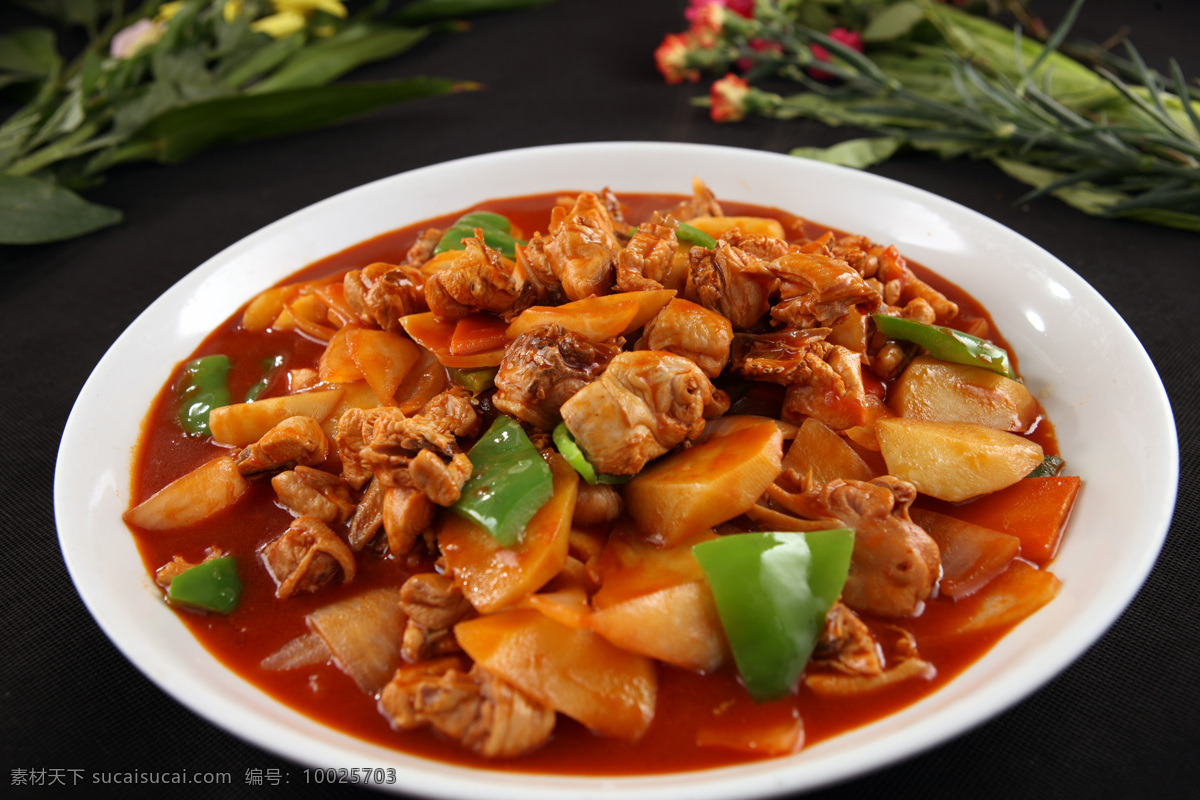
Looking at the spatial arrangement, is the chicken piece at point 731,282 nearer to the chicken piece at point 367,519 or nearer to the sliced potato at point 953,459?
the sliced potato at point 953,459

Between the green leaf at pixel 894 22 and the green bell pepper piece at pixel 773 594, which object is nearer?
the green bell pepper piece at pixel 773 594

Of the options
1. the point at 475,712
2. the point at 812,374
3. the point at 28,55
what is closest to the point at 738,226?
the point at 812,374

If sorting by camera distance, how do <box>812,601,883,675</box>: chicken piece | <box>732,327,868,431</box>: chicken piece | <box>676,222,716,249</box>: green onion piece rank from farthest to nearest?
1. <box>676,222,716,249</box>: green onion piece
2. <box>732,327,868,431</box>: chicken piece
3. <box>812,601,883,675</box>: chicken piece

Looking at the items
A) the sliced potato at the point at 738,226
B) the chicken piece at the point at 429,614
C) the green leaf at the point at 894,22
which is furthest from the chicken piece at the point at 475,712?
the green leaf at the point at 894,22

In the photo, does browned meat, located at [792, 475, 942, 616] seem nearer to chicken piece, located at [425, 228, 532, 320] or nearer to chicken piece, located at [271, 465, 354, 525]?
chicken piece, located at [425, 228, 532, 320]

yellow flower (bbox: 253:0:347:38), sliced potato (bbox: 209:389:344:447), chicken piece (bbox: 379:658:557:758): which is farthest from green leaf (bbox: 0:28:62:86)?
chicken piece (bbox: 379:658:557:758)

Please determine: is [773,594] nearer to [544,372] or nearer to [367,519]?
[544,372]
